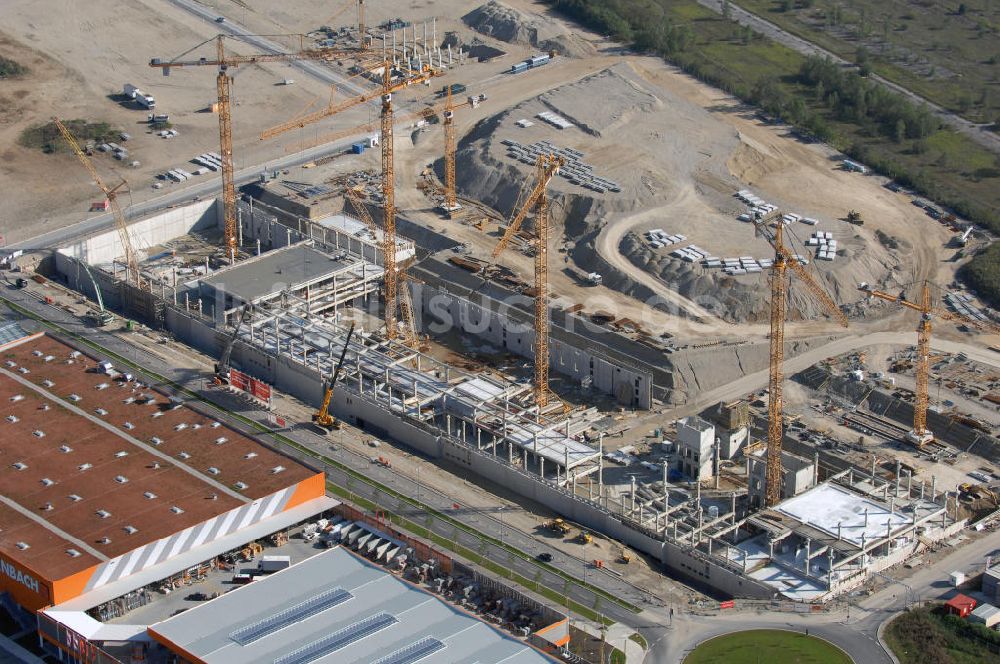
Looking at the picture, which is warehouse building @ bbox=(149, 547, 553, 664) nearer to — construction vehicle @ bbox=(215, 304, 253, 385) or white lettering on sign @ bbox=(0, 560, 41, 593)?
white lettering on sign @ bbox=(0, 560, 41, 593)

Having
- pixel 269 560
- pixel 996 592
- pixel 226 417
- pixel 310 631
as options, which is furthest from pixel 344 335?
pixel 996 592

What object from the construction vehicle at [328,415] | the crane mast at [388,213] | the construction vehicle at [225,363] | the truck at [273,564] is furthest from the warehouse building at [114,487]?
the crane mast at [388,213]

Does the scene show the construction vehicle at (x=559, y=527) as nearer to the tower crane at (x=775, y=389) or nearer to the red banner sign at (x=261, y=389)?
the tower crane at (x=775, y=389)

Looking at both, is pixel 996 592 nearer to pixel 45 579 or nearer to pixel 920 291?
pixel 920 291

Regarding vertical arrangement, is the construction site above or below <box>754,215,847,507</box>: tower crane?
below

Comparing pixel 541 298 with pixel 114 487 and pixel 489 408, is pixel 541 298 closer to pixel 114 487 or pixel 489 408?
pixel 489 408

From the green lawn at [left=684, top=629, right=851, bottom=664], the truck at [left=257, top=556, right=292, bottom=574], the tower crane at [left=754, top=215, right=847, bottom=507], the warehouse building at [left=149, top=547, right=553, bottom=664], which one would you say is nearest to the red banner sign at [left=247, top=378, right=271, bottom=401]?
the truck at [left=257, top=556, right=292, bottom=574]
